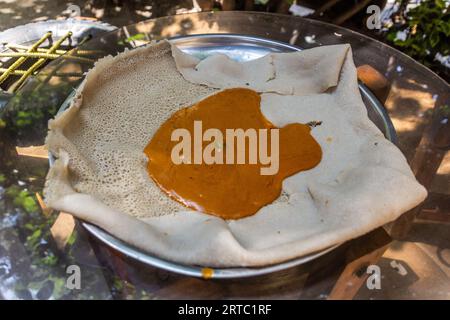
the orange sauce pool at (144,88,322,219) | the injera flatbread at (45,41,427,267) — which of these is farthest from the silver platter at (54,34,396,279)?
the orange sauce pool at (144,88,322,219)

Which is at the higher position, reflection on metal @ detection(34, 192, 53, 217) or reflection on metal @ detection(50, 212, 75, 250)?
reflection on metal @ detection(34, 192, 53, 217)

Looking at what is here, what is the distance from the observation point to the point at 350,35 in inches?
59.4

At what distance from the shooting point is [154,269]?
0.96m

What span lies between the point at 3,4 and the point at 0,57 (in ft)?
5.31

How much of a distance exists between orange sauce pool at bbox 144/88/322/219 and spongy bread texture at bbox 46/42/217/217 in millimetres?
33

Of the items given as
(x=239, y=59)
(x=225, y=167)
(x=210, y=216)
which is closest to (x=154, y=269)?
(x=210, y=216)

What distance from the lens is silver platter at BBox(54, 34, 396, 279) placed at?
914 millimetres

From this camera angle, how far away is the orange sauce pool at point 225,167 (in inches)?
41.9

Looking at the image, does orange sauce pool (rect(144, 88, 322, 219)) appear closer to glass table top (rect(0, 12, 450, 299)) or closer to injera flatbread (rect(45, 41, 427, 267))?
injera flatbread (rect(45, 41, 427, 267))

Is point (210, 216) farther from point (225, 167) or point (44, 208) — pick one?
point (44, 208)

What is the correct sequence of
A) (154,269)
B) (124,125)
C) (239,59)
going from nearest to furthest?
(154,269) → (124,125) → (239,59)

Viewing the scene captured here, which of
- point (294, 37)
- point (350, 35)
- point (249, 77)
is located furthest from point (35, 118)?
point (350, 35)

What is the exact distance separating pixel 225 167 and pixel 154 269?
307 mm
